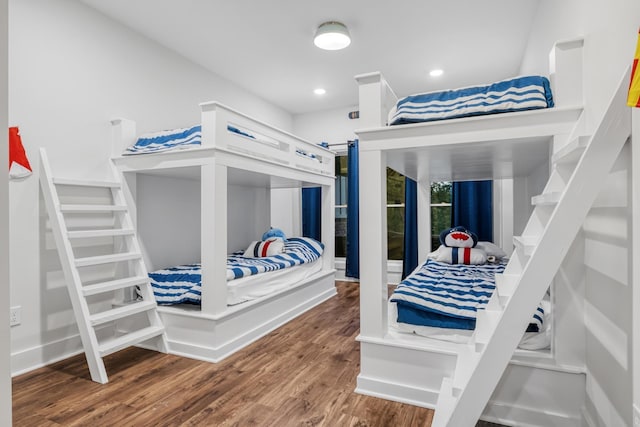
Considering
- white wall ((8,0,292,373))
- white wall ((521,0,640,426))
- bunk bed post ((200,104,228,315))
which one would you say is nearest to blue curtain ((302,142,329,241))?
white wall ((8,0,292,373))

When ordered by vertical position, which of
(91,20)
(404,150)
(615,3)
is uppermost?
(91,20)

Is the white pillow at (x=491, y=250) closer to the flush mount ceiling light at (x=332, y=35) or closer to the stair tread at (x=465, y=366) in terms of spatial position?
the stair tread at (x=465, y=366)

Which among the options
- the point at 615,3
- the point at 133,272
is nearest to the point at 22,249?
the point at 133,272

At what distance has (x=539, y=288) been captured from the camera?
1.00 meters

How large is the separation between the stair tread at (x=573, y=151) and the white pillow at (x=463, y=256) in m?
1.89

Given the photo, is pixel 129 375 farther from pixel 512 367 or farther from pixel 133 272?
pixel 512 367

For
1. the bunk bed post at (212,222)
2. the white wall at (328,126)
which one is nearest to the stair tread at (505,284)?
the bunk bed post at (212,222)

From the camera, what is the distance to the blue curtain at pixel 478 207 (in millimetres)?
4176

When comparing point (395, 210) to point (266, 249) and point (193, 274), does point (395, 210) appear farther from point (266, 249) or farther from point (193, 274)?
point (193, 274)

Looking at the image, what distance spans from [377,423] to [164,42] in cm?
327

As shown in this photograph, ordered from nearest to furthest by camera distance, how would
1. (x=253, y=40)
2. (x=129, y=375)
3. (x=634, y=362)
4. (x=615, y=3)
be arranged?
(x=634, y=362) < (x=615, y=3) < (x=129, y=375) < (x=253, y=40)

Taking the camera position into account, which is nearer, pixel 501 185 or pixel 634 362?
pixel 634 362

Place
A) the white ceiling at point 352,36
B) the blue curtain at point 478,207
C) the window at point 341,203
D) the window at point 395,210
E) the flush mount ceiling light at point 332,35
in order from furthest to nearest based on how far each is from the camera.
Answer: the window at point 341,203 < the window at point 395,210 < the blue curtain at point 478,207 < the flush mount ceiling light at point 332,35 < the white ceiling at point 352,36

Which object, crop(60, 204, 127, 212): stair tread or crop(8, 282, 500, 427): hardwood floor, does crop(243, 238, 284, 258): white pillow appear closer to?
crop(8, 282, 500, 427): hardwood floor
